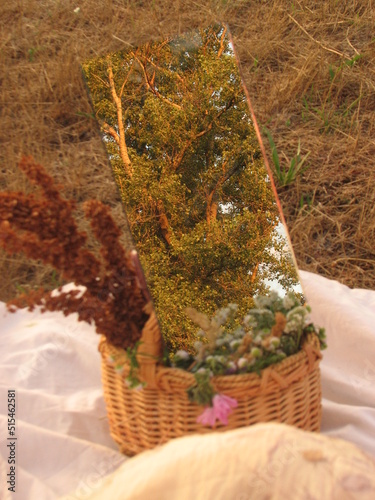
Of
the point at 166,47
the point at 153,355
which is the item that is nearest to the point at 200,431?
the point at 153,355

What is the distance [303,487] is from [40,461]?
658mm

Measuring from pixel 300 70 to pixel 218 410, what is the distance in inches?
68.7

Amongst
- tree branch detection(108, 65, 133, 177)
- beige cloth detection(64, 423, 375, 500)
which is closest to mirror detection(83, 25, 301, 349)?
tree branch detection(108, 65, 133, 177)

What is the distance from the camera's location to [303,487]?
1.66ft

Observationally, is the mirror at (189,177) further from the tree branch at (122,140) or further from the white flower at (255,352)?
the white flower at (255,352)

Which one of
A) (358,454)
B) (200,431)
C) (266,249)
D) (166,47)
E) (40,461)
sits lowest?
(40,461)

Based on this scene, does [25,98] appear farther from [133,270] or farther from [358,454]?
[358,454]

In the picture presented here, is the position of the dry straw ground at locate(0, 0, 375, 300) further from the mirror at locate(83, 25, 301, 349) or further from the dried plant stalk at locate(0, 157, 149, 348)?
the dried plant stalk at locate(0, 157, 149, 348)

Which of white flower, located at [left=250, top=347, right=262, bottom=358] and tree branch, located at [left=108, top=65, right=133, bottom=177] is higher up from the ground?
tree branch, located at [left=108, top=65, right=133, bottom=177]

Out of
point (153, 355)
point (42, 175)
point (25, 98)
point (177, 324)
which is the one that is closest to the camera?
point (42, 175)

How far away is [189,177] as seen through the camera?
1098 mm

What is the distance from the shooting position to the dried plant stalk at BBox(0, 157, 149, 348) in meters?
0.83

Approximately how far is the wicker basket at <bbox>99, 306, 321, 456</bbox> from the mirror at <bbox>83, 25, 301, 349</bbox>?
11 cm

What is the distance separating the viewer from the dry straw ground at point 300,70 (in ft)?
6.62
